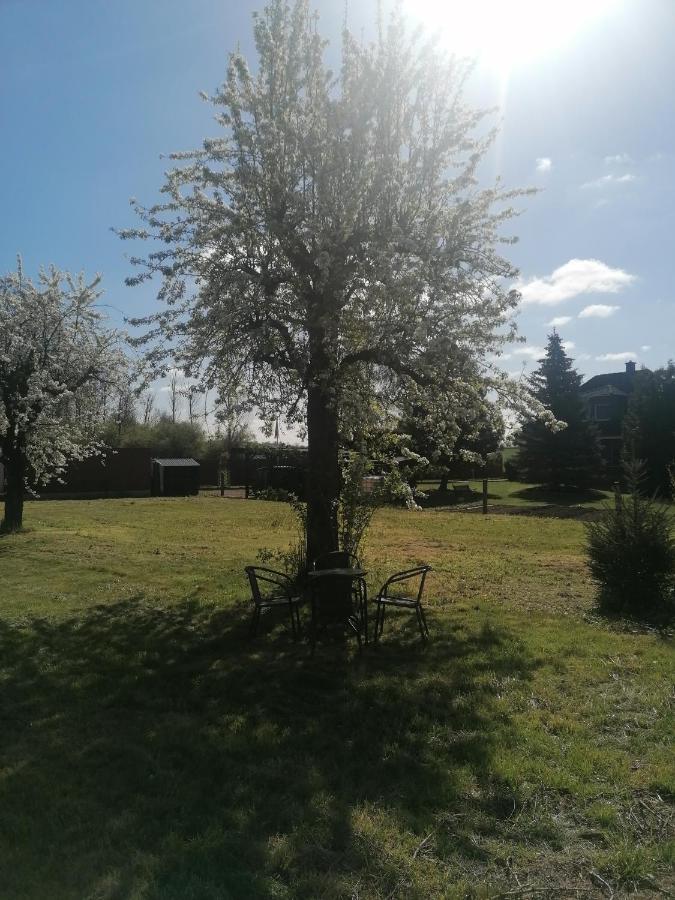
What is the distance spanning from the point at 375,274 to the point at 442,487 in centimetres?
2890

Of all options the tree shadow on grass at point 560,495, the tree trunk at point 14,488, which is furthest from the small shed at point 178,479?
the tree trunk at point 14,488

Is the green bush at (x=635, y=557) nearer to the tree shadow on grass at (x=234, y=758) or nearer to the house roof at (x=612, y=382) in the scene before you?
the tree shadow on grass at (x=234, y=758)

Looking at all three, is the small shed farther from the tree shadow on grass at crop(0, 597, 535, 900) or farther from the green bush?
the tree shadow on grass at crop(0, 597, 535, 900)

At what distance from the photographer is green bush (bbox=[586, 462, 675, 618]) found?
28.4ft

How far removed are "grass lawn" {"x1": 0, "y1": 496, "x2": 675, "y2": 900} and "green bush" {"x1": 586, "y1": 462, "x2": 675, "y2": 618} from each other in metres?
0.51

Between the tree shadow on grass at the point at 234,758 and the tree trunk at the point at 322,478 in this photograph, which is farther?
the tree trunk at the point at 322,478

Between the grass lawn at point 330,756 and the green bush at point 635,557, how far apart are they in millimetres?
510

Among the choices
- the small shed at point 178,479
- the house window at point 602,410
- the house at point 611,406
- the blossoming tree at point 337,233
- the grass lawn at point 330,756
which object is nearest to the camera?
the grass lawn at point 330,756

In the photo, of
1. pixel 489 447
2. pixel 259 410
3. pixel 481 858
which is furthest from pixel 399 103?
pixel 489 447

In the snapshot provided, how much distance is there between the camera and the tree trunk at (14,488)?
53.2ft

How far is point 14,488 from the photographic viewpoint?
1661 cm

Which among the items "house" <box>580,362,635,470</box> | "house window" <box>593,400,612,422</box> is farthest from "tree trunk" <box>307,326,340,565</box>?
"house window" <box>593,400,612,422</box>

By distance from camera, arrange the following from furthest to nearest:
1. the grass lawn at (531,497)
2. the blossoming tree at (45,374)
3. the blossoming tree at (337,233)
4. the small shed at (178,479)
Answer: the small shed at (178,479) < the grass lawn at (531,497) < the blossoming tree at (45,374) < the blossoming tree at (337,233)

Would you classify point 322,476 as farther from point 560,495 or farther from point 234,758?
point 560,495
